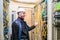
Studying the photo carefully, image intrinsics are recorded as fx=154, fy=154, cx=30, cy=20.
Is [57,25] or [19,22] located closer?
[57,25]

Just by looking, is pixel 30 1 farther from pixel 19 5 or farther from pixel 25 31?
pixel 25 31

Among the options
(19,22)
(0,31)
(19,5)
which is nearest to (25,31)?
(19,22)

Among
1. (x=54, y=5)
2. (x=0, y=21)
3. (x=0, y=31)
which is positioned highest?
(x=54, y=5)

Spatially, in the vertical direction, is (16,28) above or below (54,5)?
below

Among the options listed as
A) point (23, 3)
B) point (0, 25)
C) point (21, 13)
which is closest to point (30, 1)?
point (23, 3)

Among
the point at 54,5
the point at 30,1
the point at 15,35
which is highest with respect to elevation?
the point at 30,1

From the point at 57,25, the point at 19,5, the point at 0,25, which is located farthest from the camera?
the point at 19,5

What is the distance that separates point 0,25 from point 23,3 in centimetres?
383

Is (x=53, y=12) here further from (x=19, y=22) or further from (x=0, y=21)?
(x=19, y=22)

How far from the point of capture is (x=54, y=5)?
2.12 metres

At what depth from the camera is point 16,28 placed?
326 cm

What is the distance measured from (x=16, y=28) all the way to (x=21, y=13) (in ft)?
1.17

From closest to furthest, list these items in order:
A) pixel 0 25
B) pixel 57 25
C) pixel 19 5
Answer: pixel 57 25 → pixel 0 25 → pixel 19 5

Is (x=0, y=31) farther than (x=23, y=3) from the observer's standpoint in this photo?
No
